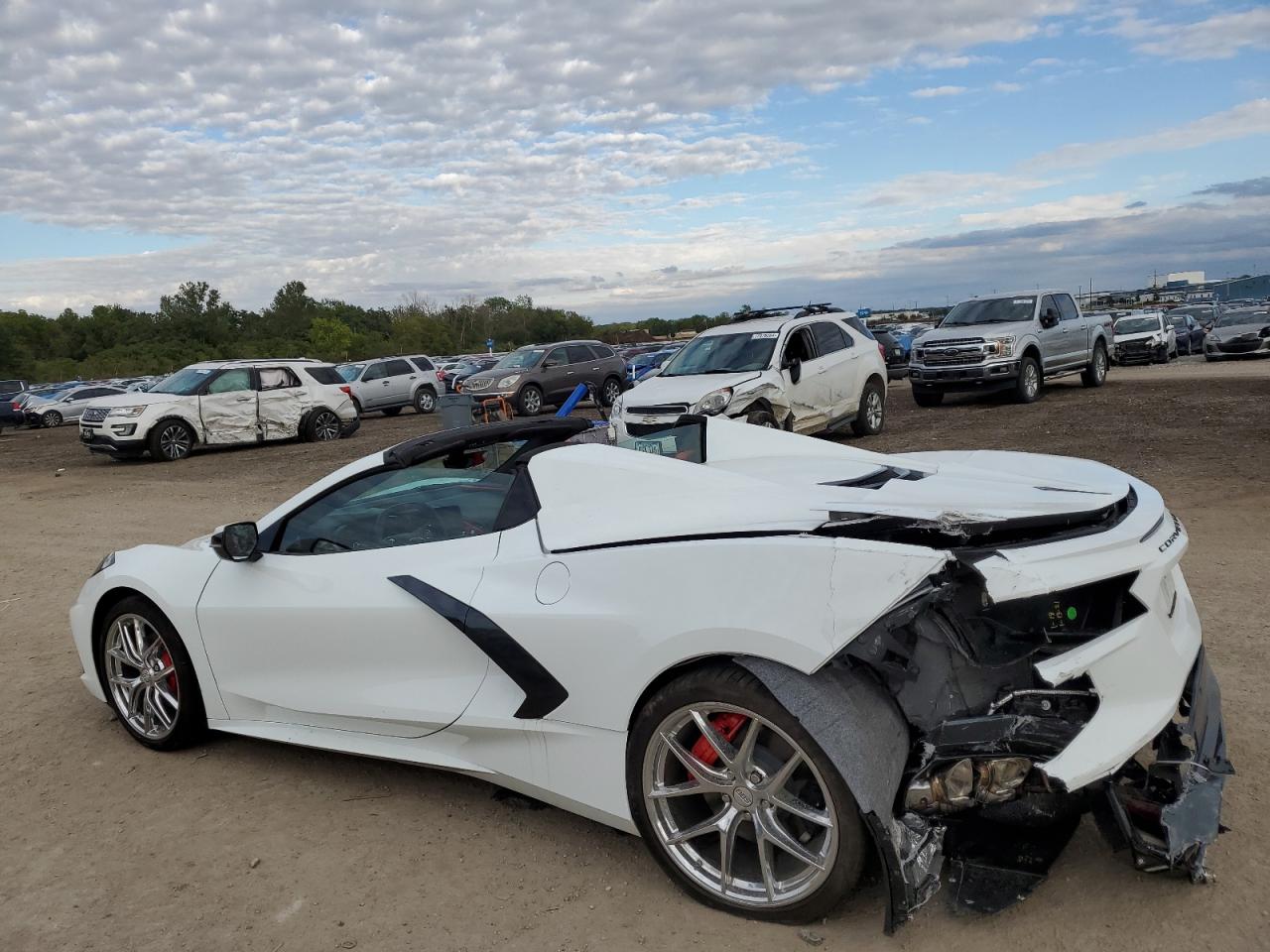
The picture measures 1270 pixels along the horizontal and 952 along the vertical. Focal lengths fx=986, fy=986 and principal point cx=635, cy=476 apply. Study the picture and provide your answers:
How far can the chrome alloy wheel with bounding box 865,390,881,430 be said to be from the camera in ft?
48.8

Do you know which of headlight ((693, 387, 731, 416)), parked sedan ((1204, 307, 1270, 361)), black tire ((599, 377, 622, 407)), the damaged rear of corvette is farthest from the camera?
parked sedan ((1204, 307, 1270, 361))

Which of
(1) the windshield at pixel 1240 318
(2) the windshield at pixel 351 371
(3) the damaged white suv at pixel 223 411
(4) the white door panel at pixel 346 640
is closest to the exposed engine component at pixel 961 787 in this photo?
(4) the white door panel at pixel 346 640

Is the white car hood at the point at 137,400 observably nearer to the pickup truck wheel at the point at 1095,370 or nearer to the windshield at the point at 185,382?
the windshield at the point at 185,382

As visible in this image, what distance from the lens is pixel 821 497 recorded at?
9.59 feet

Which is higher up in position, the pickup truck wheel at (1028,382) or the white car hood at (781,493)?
the white car hood at (781,493)

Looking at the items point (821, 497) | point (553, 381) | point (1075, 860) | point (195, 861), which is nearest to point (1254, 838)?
point (1075, 860)

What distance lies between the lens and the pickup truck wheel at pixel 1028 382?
59.0 feet

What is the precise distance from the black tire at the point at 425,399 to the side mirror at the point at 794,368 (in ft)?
59.9

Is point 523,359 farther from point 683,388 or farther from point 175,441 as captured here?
point 683,388

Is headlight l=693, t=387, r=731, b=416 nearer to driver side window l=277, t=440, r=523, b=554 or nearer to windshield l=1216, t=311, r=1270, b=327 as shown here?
driver side window l=277, t=440, r=523, b=554

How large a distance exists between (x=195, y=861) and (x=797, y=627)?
2314 mm

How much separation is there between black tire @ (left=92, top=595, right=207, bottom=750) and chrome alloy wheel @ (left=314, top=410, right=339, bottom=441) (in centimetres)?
1751

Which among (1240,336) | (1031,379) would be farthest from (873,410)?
(1240,336)

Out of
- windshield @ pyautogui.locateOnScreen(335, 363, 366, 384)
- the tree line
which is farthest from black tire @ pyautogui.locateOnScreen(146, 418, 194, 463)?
the tree line
